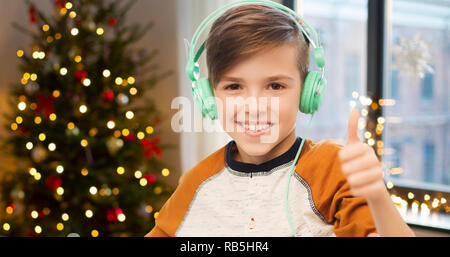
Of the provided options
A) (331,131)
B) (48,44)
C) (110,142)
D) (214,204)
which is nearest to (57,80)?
(48,44)

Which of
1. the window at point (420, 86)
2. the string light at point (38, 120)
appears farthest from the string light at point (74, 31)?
the window at point (420, 86)

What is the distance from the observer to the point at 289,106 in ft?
2.25

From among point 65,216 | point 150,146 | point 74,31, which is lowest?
point 65,216

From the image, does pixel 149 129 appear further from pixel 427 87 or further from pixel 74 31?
pixel 427 87

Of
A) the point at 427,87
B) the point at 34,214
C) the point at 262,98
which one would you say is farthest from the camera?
the point at 34,214

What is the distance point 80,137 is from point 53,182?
9.8 inches

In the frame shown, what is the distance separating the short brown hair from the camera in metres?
0.67

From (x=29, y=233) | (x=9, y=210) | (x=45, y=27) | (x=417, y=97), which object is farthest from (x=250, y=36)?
(x=9, y=210)

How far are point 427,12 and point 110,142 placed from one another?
5.11 ft

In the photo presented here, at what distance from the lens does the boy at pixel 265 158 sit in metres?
0.65

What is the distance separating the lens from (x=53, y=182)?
2.05m

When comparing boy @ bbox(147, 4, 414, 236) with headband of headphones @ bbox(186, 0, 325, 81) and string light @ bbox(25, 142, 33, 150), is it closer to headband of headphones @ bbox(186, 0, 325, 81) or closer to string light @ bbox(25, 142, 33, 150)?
headband of headphones @ bbox(186, 0, 325, 81)

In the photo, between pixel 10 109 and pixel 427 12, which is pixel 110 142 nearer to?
pixel 10 109

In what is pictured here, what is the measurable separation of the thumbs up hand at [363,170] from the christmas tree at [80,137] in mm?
1686
